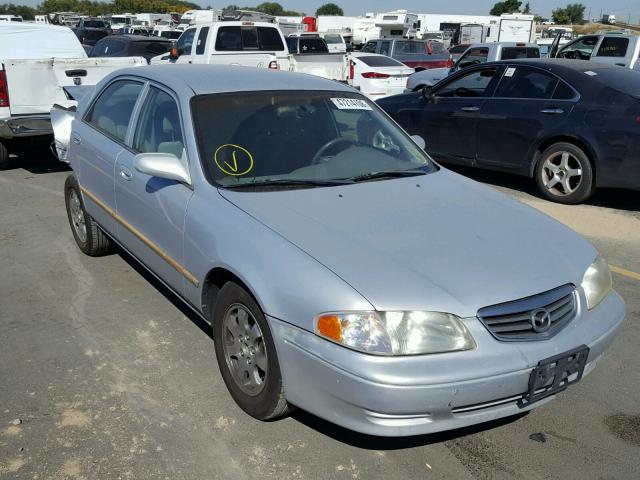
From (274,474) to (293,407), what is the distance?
316 mm

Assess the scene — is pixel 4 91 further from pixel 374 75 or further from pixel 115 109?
pixel 374 75

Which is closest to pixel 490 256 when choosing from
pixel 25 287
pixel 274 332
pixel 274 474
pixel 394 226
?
pixel 394 226

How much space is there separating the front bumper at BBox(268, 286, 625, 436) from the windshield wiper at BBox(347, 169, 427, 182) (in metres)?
1.30

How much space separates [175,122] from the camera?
3.89 meters

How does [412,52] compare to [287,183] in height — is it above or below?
below

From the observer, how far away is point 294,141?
3930mm

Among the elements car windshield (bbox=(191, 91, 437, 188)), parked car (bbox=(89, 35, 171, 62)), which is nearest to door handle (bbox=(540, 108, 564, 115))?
car windshield (bbox=(191, 91, 437, 188))

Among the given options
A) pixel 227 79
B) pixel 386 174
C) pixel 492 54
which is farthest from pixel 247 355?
pixel 492 54

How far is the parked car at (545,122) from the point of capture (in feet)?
22.6

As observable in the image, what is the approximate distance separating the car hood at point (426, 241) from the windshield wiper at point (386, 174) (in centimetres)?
8

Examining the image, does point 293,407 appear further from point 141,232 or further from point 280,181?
point 141,232

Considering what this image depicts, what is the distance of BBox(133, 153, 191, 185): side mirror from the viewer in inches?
139

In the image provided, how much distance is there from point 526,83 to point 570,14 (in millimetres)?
96823

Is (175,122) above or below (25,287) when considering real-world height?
above
